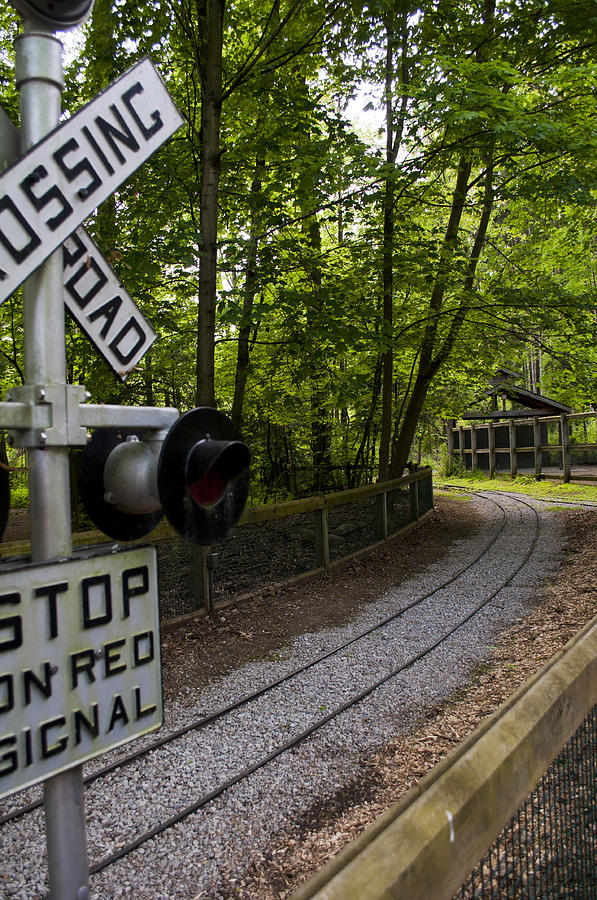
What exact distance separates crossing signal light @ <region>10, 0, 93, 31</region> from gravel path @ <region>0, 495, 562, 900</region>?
3.51 m

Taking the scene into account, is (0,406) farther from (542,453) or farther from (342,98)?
(542,453)

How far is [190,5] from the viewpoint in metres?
7.43

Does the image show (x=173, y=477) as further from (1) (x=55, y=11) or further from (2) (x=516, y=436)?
(2) (x=516, y=436)

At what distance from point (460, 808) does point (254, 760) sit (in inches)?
131

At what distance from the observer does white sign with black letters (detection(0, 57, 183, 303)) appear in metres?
1.20

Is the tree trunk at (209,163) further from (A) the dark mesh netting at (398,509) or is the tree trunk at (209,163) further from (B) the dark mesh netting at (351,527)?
(A) the dark mesh netting at (398,509)

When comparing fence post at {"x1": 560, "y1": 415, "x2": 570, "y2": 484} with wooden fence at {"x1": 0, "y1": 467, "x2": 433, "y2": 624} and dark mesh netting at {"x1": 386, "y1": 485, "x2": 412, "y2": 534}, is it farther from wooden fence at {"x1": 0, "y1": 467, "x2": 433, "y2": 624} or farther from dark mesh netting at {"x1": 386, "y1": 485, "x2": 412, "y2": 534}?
wooden fence at {"x1": 0, "y1": 467, "x2": 433, "y2": 624}

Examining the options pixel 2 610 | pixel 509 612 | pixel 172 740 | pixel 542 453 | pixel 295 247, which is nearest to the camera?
pixel 2 610

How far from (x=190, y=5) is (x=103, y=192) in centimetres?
798

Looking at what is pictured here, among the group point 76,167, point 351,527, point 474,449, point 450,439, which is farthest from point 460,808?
point 450,439

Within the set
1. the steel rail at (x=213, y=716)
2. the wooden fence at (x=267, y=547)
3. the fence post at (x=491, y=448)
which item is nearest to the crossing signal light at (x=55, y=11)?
the wooden fence at (x=267, y=547)

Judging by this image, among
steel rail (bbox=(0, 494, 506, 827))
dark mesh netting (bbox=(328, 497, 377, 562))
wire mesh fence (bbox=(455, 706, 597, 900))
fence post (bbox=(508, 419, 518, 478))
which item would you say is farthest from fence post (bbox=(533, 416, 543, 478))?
wire mesh fence (bbox=(455, 706, 597, 900))

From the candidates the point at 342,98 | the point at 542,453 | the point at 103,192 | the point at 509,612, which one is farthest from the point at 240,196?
the point at 542,453

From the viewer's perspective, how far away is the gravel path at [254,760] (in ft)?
10.1
